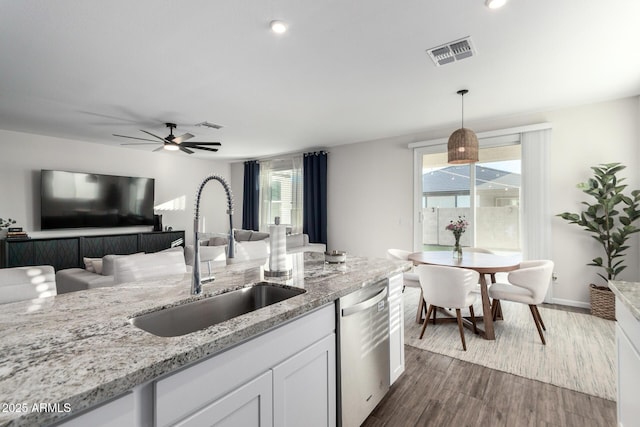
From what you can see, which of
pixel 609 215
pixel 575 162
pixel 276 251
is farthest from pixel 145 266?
pixel 575 162

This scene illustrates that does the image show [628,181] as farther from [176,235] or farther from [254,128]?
[176,235]

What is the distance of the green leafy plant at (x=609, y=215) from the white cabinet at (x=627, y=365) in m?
2.65

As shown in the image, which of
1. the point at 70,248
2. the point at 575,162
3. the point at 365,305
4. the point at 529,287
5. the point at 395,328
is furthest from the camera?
the point at 70,248

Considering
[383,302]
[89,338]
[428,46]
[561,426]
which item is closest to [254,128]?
[428,46]

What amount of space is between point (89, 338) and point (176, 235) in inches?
239

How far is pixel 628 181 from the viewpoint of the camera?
355cm

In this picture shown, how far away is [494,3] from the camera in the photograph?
1907 millimetres

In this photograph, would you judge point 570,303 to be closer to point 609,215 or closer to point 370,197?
point 609,215

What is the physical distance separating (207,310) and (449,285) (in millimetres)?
2165

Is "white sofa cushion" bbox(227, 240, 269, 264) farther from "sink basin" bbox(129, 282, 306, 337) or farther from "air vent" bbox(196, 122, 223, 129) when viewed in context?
"air vent" bbox(196, 122, 223, 129)

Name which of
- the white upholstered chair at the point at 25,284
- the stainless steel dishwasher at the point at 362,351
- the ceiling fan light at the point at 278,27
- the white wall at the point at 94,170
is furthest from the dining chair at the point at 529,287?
the white wall at the point at 94,170

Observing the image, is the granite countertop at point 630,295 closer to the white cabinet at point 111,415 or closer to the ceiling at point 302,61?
the white cabinet at point 111,415

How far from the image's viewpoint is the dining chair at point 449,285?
2.67 metres

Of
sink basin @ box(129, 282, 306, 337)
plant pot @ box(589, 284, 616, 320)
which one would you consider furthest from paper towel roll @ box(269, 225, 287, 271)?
plant pot @ box(589, 284, 616, 320)
